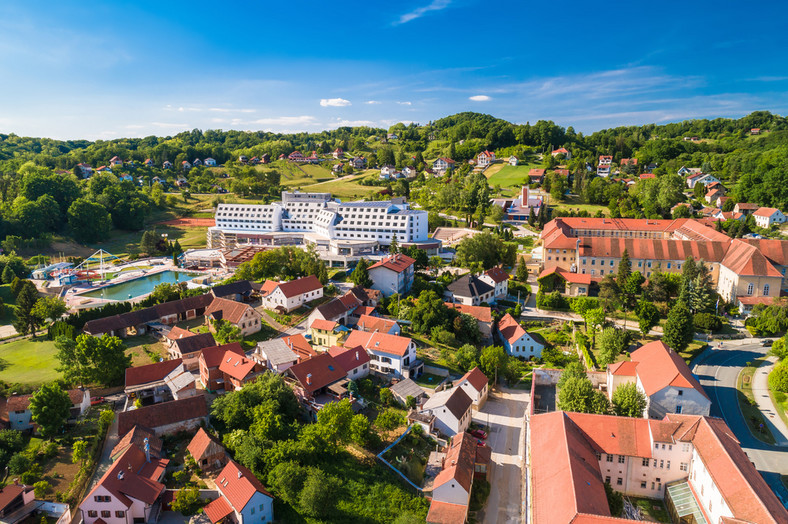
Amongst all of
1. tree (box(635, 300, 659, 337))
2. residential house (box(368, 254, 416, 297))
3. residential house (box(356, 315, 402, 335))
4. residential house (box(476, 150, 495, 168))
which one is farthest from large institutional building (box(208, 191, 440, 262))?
residential house (box(476, 150, 495, 168))

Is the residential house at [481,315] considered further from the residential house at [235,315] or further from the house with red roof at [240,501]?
the house with red roof at [240,501]

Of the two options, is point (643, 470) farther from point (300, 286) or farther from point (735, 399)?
point (300, 286)

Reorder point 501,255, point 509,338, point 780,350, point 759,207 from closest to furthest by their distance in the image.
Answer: point 780,350 < point 509,338 < point 501,255 < point 759,207

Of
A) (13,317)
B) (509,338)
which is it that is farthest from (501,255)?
(13,317)

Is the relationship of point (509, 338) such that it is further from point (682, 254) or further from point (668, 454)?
point (682, 254)

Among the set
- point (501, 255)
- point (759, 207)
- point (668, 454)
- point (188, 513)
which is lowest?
point (188, 513)

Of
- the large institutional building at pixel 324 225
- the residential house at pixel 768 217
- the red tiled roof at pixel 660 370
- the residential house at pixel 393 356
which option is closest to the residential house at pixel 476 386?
the residential house at pixel 393 356
